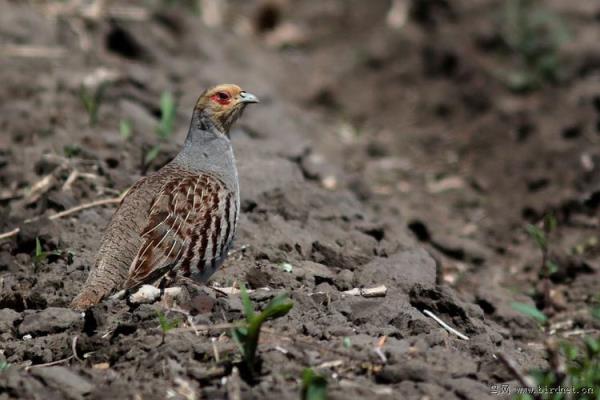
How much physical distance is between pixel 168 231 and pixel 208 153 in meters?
0.84

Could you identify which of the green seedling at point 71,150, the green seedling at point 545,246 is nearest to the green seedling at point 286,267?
the green seedling at point 545,246

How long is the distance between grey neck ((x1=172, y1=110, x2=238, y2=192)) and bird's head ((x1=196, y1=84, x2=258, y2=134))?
25mm

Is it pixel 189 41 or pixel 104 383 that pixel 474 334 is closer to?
pixel 104 383

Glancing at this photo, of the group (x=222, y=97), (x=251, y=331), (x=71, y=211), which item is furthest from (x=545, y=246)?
(x=71, y=211)

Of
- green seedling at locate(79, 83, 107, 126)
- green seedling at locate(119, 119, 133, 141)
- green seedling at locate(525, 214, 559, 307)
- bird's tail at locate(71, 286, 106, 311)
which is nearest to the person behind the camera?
bird's tail at locate(71, 286, 106, 311)

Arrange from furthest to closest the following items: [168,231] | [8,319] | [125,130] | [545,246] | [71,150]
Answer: [125,130]
[71,150]
[545,246]
[168,231]
[8,319]

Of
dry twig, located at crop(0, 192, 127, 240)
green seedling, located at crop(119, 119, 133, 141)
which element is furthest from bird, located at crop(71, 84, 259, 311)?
green seedling, located at crop(119, 119, 133, 141)

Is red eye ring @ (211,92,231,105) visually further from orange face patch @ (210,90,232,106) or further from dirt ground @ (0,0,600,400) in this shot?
dirt ground @ (0,0,600,400)

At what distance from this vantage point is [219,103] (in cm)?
613

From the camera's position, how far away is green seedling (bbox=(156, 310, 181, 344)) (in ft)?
14.3

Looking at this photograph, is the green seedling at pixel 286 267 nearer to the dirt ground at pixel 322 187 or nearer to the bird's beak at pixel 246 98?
the dirt ground at pixel 322 187

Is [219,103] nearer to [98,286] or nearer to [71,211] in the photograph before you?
[71,211]

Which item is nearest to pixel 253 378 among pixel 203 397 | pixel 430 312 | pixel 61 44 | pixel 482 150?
pixel 203 397

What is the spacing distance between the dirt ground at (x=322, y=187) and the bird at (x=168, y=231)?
20 cm
